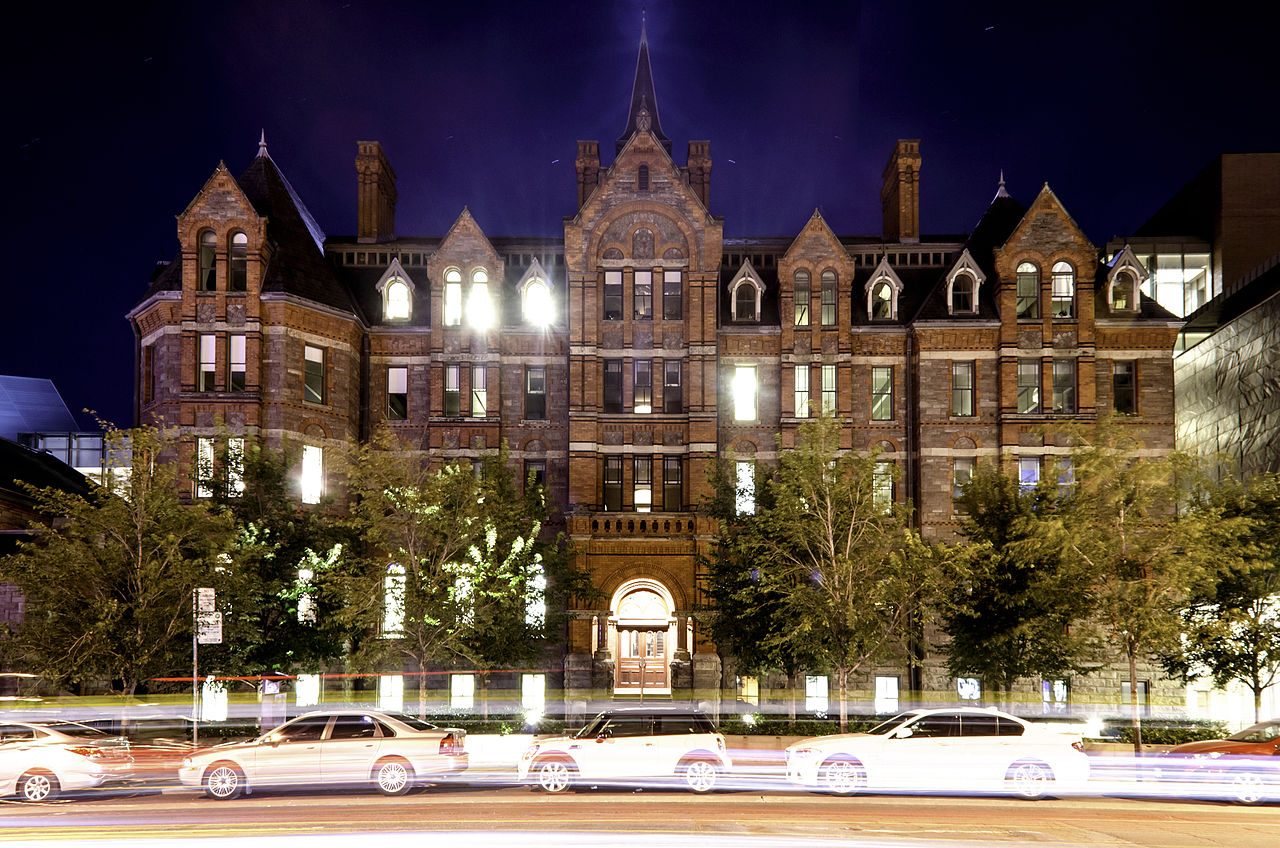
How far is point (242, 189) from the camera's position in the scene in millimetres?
41000

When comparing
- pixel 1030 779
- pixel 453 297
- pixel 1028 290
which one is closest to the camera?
pixel 1030 779

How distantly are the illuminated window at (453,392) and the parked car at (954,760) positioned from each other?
83.3ft

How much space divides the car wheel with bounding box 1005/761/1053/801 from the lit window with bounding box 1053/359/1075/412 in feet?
80.7

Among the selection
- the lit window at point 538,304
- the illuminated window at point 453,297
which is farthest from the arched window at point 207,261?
the lit window at point 538,304

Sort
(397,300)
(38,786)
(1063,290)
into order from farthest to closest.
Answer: (397,300), (1063,290), (38,786)

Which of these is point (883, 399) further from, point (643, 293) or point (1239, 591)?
point (1239, 591)

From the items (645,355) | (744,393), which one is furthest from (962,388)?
(645,355)

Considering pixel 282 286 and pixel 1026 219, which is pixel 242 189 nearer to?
pixel 282 286

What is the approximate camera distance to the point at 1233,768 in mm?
19672

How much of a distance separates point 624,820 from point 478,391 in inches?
1091

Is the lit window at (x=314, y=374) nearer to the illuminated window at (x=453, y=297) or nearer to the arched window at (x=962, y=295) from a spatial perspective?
the illuminated window at (x=453, y=297)

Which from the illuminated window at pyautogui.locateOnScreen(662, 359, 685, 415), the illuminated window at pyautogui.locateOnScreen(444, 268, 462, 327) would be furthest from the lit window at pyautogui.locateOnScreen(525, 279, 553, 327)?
the illuminated window at pyautogui.locateOnScreen(662, 359, 685, 415)

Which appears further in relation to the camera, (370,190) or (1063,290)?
(370,190)

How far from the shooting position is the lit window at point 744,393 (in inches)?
1657
